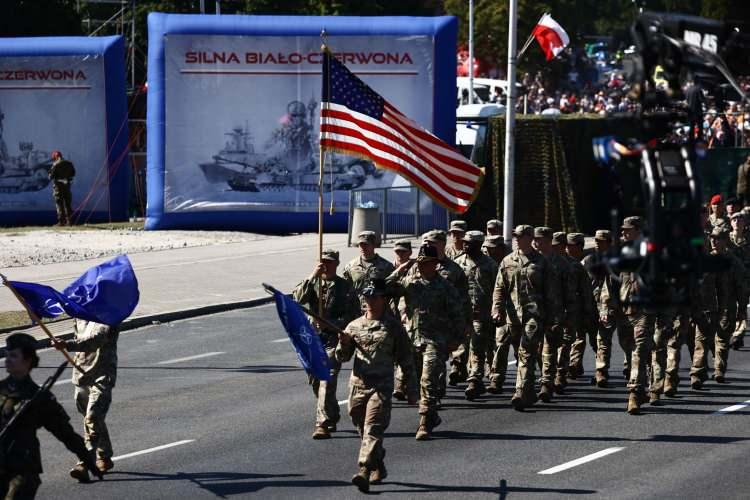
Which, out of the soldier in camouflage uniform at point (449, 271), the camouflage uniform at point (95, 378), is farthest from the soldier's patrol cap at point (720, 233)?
the camouflage uniform at point (95, 378)

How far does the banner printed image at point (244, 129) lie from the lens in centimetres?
3538

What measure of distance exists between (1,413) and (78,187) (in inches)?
1033

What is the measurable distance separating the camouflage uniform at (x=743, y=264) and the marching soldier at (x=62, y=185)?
18112 mm

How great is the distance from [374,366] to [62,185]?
23.5 metres

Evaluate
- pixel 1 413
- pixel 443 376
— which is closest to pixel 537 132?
pixel 443 376

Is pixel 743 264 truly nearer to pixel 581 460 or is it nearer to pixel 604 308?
pixel 604 308

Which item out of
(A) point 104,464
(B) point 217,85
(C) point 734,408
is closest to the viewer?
(A) point 104,464

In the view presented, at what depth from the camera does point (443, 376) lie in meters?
17.7

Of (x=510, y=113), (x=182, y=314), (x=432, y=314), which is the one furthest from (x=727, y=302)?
(x=510, y=113)

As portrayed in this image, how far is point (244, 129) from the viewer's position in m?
35.7

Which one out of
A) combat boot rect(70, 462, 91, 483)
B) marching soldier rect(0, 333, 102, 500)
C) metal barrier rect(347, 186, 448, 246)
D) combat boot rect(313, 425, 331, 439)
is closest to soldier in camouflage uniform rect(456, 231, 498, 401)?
combat boot rect(313, 425, 331, 439)

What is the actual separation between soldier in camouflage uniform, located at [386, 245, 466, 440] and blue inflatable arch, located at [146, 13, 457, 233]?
17823 mm

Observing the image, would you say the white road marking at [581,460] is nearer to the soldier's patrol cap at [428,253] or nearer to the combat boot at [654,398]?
the combat boot at [654,398]

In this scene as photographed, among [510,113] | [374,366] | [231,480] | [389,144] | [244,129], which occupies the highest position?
[510,113]
